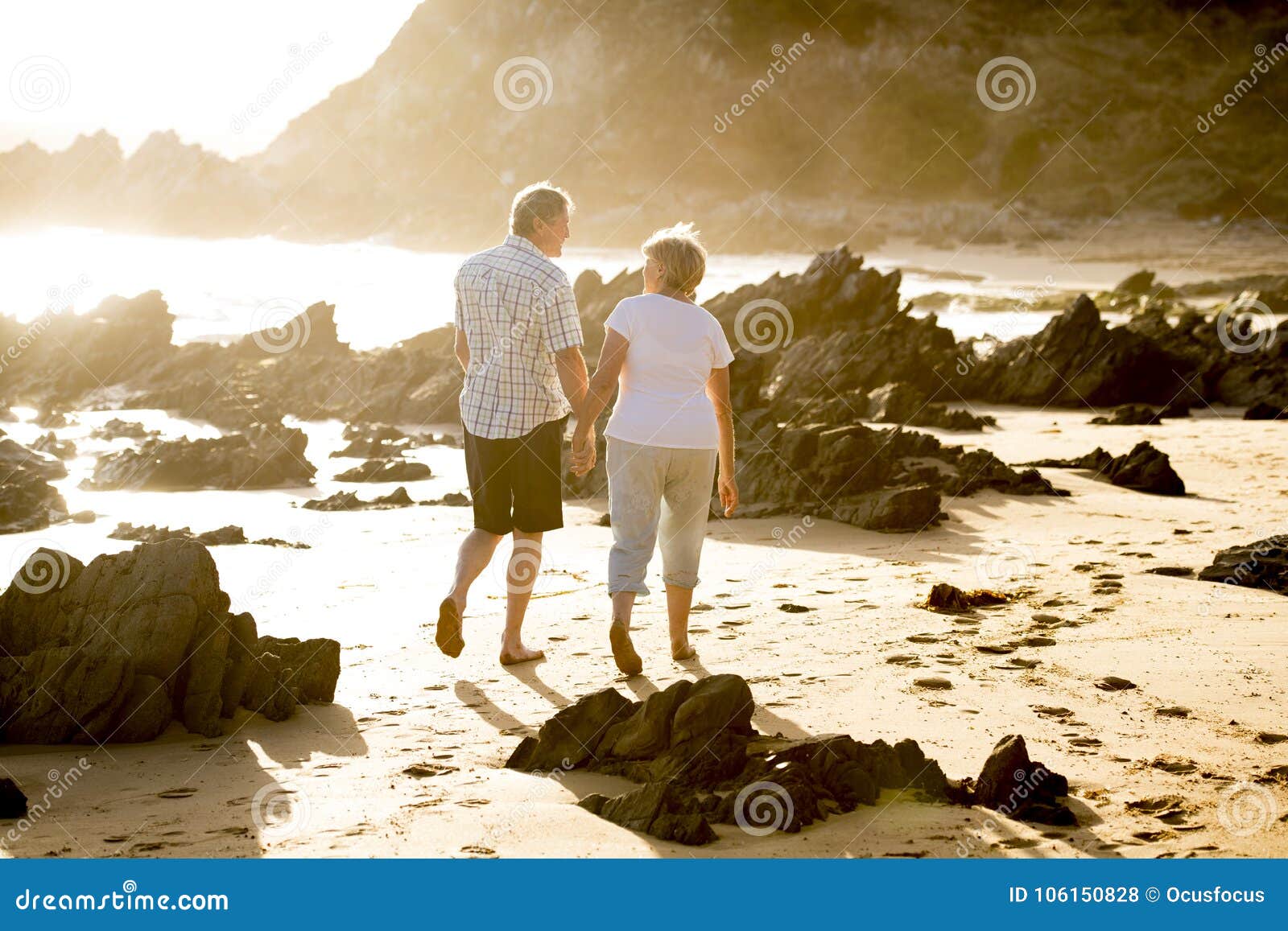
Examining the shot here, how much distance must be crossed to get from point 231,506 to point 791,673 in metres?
6.43

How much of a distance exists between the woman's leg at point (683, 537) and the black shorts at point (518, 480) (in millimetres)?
451

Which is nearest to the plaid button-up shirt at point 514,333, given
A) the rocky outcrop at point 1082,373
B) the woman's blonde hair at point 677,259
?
the woman's blonde hair at point 677,259

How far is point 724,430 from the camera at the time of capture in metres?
5.39

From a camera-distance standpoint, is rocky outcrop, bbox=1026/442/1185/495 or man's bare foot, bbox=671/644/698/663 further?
rocky outcrop, bbox=1026/442/1185/495

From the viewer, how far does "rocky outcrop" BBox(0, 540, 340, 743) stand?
438 cm

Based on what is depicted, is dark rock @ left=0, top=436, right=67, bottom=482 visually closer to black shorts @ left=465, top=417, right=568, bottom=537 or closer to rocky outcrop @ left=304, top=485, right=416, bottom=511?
rocky outcrop @ left=304, top=485, right=416, bottom=511

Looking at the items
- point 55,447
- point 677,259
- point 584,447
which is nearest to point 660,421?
point 584,447

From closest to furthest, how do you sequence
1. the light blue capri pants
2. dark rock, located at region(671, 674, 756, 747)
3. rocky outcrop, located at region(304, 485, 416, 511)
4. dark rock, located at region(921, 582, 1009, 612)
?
dark rock, located at region(671, 674, 756, 747) < the light blue capri pants < dark rock, located at region(921, 582, 1009, 612) < rocky outcrop, located at region(304, 485, 416, 511)

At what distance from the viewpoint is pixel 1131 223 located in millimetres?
56156

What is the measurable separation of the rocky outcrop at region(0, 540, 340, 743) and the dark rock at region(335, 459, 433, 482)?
20.7 feet

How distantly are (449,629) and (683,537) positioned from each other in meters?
1.01

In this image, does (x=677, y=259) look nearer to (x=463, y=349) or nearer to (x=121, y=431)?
(x=463, y=349)

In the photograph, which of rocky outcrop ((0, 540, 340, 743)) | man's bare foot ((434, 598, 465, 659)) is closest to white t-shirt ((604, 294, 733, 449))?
man's bare foot ((434, 598, 465, 659))

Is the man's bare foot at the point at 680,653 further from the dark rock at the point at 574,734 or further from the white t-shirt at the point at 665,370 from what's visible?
the dark rock at the point at 574,734
